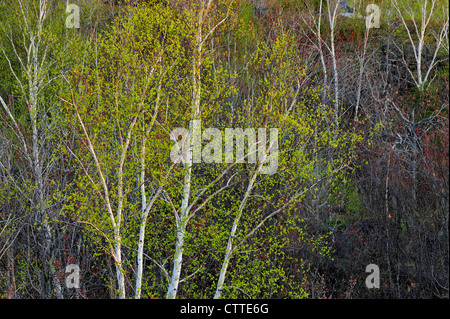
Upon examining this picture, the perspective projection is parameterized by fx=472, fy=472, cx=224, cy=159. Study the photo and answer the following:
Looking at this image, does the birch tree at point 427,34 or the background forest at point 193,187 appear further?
the birch tree at point 427,34

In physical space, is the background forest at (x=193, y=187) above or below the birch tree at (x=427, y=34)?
below

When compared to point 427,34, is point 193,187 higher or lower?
lower

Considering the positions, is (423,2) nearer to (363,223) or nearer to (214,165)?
(363,223)

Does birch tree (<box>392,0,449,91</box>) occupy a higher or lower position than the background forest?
higher

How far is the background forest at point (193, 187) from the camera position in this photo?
1139cm

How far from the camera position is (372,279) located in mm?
13898

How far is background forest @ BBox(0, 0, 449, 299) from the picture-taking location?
11.4 metres

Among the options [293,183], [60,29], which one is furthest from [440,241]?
[60,29]

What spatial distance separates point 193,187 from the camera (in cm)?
1370

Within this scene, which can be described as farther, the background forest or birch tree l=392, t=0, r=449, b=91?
birch tree l=392, t=0, r=449, b=91

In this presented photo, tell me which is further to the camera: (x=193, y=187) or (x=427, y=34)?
(x=427, y=34)
